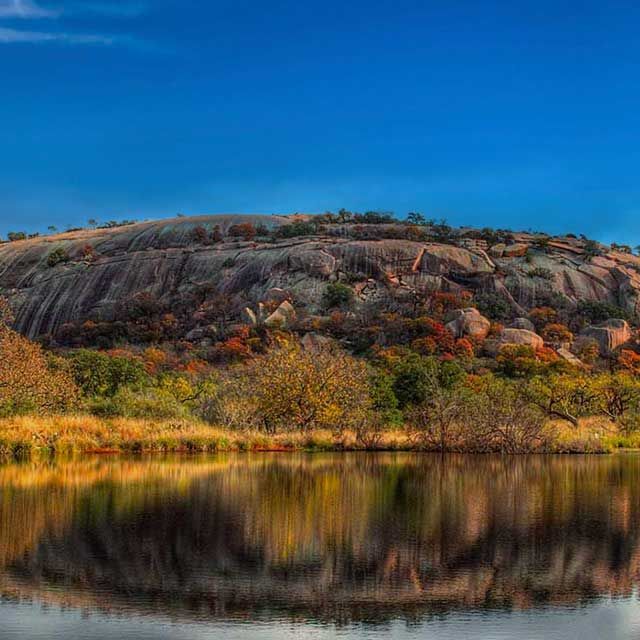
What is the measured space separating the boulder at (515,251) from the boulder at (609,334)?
61.7 feet

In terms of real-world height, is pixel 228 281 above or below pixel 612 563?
above

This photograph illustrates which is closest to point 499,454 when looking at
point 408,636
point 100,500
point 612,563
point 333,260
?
point 100,500

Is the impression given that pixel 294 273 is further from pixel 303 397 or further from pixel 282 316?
pixel 303 397

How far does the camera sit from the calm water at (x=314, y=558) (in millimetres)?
9664

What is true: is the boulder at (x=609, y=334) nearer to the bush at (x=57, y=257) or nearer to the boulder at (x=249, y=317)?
the boulder at (x=249, y=317)

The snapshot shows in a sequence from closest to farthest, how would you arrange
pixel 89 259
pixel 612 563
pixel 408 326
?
pixel 612 563 < pixel 408 326 < pixel 89 259

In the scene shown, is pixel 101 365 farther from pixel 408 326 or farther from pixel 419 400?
pixel 408 326

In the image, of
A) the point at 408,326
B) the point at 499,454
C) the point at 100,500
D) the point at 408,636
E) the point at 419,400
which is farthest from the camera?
the point at 408,326

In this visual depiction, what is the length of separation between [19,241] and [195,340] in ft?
189

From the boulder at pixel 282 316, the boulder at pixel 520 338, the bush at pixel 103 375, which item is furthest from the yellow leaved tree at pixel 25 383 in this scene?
the boulder at pixel 520 338

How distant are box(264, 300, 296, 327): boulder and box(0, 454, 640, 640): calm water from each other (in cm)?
6722

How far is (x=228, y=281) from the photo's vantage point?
107750 millimetres

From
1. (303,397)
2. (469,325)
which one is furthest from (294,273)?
(303,397)

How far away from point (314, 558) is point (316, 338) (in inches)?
2999
